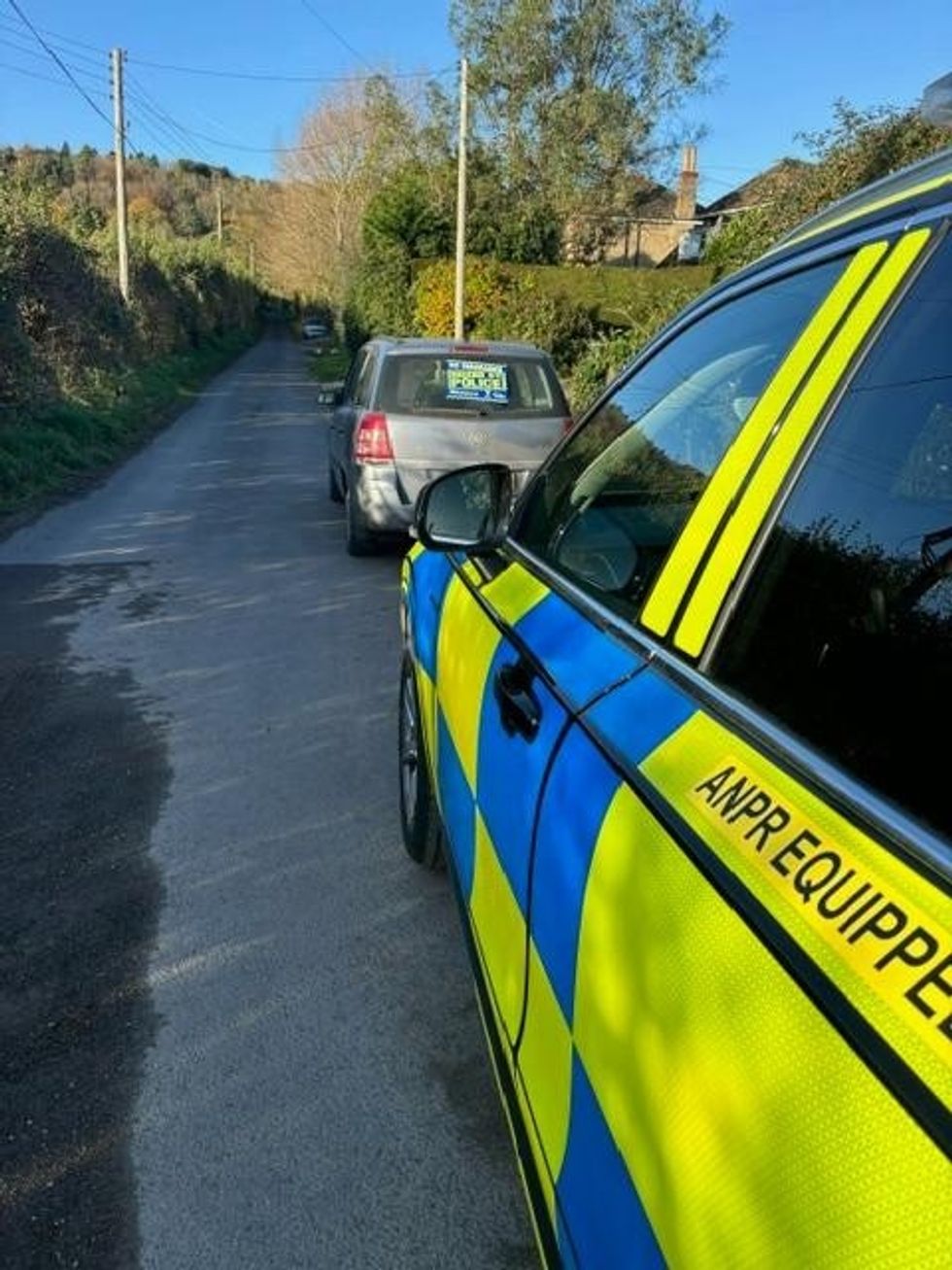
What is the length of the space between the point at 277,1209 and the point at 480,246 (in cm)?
2999

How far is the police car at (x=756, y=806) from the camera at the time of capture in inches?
36.7

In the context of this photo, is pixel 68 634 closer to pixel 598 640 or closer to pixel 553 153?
pixel 598 640

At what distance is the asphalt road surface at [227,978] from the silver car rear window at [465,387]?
2.21 meters

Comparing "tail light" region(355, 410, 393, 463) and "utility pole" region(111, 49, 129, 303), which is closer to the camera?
"tail light" region(355, 410, 393, 463)

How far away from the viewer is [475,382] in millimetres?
7762

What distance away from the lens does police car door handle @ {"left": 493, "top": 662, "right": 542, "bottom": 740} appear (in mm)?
1836

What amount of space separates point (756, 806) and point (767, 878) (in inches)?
4.5

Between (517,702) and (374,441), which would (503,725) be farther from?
(374,441)

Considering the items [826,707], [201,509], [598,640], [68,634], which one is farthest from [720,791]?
[201,509]

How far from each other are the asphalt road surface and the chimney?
36.4 m

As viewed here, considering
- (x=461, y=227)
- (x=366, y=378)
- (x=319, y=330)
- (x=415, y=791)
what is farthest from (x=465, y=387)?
(x=319, y=330)

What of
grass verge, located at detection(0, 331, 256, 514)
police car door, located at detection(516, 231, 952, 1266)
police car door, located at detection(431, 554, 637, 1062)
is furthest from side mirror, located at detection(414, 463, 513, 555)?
grass verge, located at detection(0, 331, 256, 514)

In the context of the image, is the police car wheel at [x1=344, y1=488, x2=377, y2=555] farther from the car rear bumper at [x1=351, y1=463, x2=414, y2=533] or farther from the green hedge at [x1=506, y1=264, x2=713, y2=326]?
the green hedge at [x1=506, y1=264, x2=713, y2=326]

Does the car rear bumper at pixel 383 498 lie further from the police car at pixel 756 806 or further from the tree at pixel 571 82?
the tree at pixel 571 82
